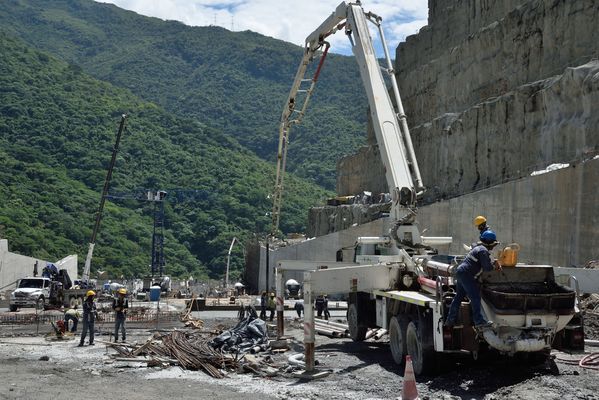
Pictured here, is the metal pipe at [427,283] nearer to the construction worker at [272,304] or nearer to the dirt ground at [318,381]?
the dirt ground at [318,381]

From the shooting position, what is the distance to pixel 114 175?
12100 centimetres

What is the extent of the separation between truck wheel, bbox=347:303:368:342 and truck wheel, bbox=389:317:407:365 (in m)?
3.66

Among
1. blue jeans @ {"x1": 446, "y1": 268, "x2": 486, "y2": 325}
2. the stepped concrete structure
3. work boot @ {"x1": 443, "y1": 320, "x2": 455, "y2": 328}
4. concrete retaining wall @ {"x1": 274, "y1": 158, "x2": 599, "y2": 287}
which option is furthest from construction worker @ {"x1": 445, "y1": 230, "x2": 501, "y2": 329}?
the stepped concrete structure

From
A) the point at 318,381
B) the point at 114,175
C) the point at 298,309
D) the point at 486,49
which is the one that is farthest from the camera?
the point at 114,175

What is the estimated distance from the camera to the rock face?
125ft

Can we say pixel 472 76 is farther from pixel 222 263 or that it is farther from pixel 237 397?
pixel 222 263

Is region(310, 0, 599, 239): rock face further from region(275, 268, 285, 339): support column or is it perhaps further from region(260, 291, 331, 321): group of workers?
region(275, 268, 285, 339): support column

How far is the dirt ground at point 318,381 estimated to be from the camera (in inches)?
481

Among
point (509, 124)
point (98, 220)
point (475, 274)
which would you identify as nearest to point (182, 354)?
point (475, 274)

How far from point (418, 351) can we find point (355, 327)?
18.5 feet

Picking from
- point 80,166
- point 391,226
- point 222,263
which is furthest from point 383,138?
point 80,166

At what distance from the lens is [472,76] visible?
55188mm

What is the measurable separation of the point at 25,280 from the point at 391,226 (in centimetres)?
2712

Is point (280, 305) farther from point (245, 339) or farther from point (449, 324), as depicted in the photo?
point (449, 324)
